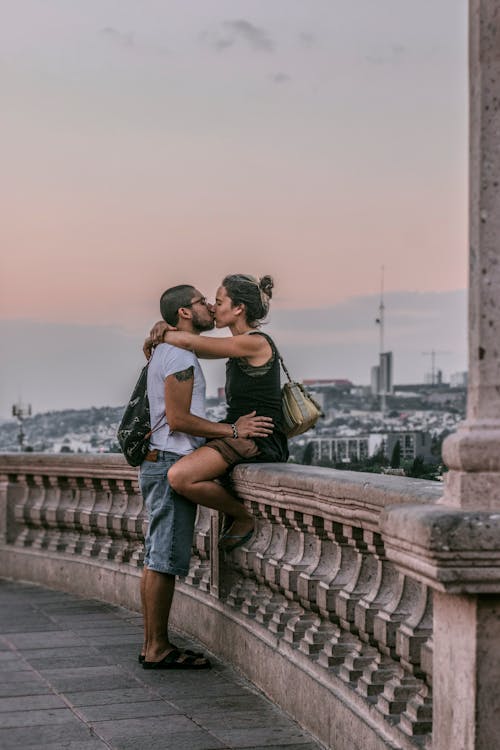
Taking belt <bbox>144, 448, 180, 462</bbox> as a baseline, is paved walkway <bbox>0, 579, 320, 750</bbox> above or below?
below

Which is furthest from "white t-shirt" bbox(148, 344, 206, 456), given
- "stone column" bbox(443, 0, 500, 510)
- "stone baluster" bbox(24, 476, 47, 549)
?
"stone baluster" bbox(24, 476, 47, 549)

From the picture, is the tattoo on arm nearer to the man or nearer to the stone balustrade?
the man

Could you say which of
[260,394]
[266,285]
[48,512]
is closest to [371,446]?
[260,394]

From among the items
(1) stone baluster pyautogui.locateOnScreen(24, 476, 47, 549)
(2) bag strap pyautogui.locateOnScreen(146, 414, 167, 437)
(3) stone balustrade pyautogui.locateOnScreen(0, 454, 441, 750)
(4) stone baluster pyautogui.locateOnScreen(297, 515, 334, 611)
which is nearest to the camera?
(3) stone balustrade pyautogui.locateOnScreen(0, 454, 441, 750)

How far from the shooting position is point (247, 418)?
7273mm

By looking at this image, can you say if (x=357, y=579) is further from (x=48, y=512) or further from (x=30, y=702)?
(x=48, y=512)

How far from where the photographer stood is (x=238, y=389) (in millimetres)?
A: 7324

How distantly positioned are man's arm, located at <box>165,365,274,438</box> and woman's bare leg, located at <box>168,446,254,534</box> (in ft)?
0.39

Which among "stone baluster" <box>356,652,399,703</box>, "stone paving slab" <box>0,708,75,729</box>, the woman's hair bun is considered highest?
the woman's hair bun

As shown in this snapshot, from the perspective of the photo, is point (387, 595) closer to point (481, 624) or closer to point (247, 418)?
point (481, 624)

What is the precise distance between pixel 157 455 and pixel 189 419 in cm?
36

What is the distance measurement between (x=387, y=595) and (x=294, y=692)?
1.08 m

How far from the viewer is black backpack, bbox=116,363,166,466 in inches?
297

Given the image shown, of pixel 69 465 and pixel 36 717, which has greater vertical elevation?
pixel 69 465
